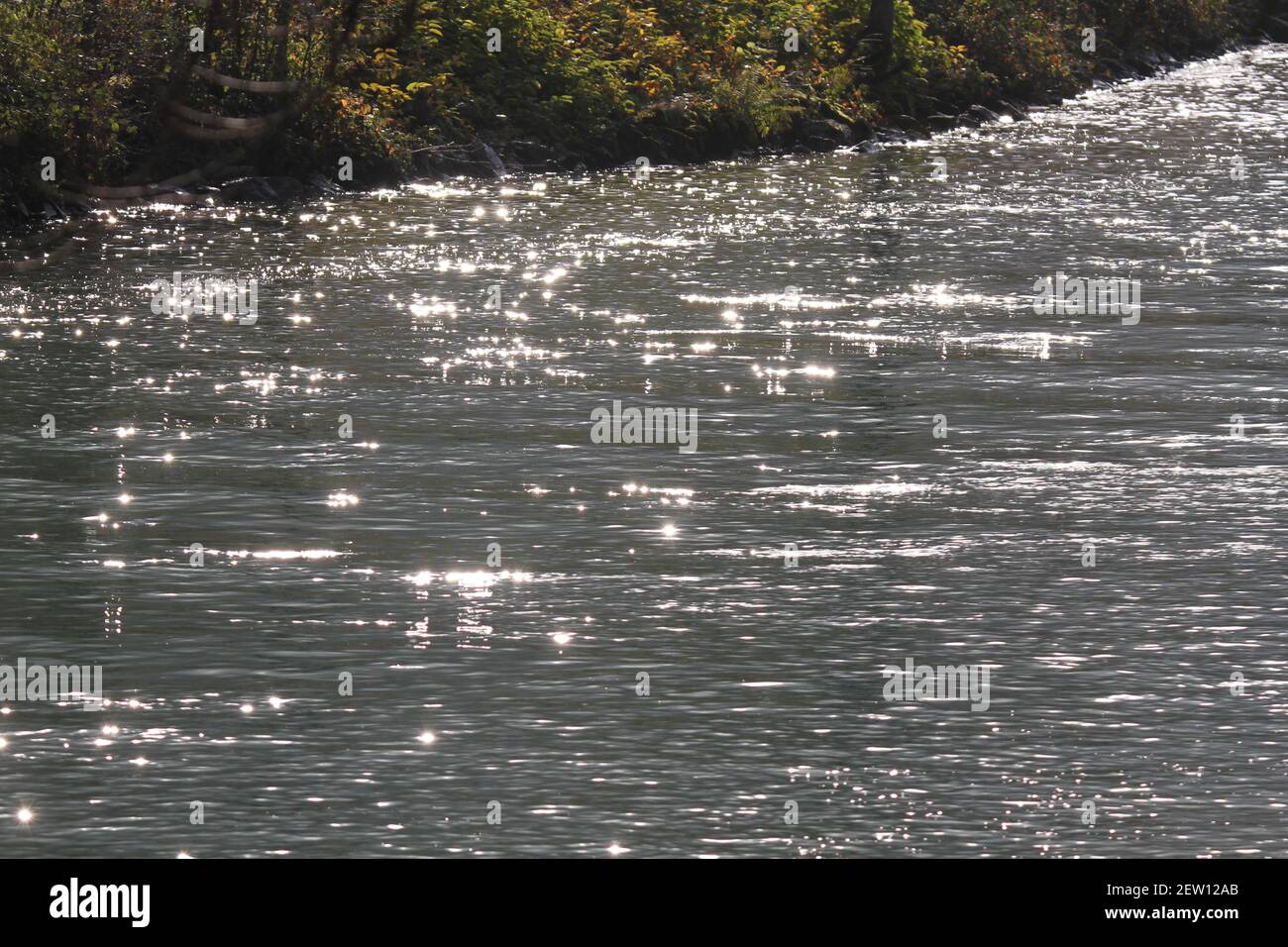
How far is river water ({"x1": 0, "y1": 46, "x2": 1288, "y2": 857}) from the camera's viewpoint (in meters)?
8.16

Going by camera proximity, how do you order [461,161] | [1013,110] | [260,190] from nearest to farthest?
1. [260,190]
2. [461,161]
3. [1013,110]

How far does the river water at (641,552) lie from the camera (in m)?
8.16

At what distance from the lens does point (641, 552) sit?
11445 mm

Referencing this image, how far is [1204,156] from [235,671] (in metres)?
22.9

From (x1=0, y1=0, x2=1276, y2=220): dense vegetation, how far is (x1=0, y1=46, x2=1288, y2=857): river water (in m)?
3.14

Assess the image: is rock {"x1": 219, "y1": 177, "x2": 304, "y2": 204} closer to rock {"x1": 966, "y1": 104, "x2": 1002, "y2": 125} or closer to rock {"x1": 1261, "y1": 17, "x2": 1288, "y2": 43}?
rock {"x1": 966, "y1": 104, "x2": 1002, "y2": 125}

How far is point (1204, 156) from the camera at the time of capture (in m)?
30.2

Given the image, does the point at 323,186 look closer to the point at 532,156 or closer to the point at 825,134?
the point at 532,156

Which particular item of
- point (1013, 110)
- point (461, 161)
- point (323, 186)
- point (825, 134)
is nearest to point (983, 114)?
point (1013, 110)

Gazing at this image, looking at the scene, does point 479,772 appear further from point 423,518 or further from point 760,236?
point 760,236

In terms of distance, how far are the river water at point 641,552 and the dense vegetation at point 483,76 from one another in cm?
314

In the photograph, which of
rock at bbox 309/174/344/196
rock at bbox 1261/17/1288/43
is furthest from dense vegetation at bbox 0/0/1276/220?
rock at bbox 1261/17/1288/43

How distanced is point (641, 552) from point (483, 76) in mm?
19105

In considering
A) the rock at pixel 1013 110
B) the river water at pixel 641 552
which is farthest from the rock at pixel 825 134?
the river water at pixel 641 552
